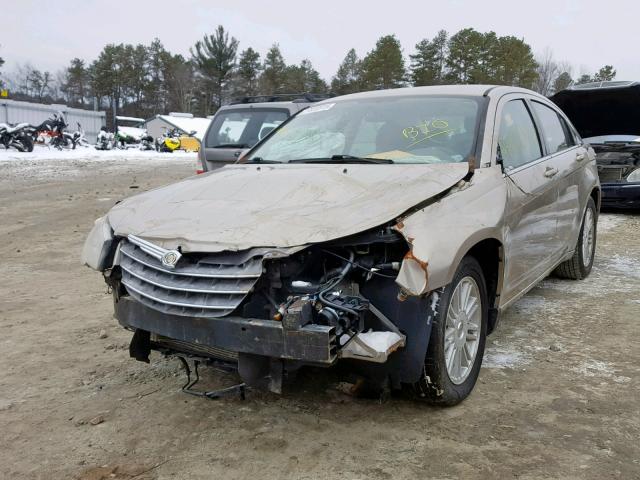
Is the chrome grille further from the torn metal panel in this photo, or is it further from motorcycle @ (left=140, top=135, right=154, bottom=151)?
motorcycle @ (left=140, top=135, right=154, bottom=151)

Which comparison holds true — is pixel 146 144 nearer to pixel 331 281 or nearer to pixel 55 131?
pixel 55 131

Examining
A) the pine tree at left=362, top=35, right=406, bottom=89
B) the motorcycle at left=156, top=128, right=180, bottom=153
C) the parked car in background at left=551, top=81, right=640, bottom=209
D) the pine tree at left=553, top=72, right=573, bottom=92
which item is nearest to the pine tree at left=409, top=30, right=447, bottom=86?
the pine tree at left=362, top=35, right=406, bottom=89

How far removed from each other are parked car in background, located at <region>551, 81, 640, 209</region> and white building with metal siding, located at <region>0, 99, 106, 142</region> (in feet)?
89.3

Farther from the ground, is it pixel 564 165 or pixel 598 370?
pixel 564 165

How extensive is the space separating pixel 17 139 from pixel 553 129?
2235 centimetres

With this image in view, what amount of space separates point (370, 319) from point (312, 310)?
12.0 inches

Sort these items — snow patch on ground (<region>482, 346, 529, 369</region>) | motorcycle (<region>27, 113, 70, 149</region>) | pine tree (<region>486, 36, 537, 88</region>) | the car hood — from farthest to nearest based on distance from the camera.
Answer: pine tree (<region>486, 36, 537, 88</region>)
motorcycle (<region>27, 113, 70, 149</region>)
the car hood
snow patch on ground (<region>482, 346, 529, 369</region>)

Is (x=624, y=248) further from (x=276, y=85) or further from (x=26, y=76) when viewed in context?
(x=26, y=76)

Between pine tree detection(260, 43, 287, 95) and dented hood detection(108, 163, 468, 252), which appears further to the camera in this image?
pine tree detection(260, 43, 287, 95)

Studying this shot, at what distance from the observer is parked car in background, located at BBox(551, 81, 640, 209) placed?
946 cm

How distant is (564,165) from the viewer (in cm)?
479

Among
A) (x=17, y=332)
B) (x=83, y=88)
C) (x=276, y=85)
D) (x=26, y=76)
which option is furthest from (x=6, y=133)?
(x=26, y=76)

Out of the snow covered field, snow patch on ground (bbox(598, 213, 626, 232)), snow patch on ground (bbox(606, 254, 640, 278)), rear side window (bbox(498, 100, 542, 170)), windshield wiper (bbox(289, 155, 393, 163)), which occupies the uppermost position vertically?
rear side window (bbox(498, 100, 542, 170))

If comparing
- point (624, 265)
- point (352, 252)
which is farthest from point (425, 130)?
point (624, 265)
